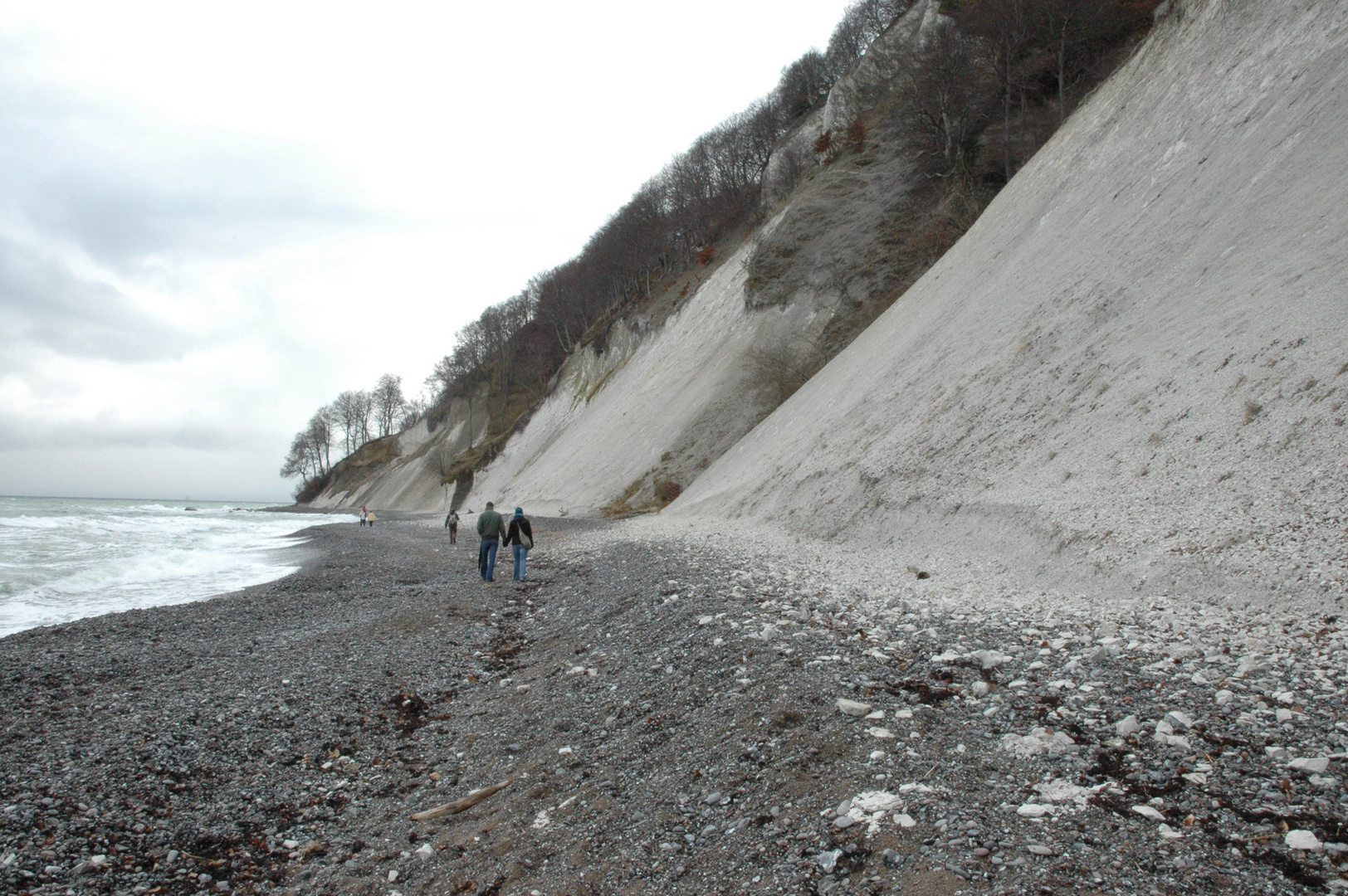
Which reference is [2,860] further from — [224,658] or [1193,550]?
[1193,550]

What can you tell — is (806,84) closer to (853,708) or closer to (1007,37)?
(1007,37)

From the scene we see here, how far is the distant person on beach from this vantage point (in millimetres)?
13492

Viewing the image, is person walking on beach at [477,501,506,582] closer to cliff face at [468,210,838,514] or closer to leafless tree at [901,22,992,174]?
cliff face at [468,210,838,514]

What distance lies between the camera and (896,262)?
27.0 meters

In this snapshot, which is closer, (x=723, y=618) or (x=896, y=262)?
(x=723, y=618)

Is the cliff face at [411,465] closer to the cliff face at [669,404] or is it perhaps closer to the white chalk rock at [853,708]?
the cliff face at [669,404]

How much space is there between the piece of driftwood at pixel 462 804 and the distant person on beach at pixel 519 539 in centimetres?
892

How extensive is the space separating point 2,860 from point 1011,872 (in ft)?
17.9

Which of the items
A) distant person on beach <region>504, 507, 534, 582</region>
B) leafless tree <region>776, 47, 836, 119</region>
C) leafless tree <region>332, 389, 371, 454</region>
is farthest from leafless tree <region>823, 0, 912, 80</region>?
leafless tree <region>332, 389, 371, 454</region>

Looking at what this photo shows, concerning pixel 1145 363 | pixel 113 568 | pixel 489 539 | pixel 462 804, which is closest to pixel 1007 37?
pixel 1145 363

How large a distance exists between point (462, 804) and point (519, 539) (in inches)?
366

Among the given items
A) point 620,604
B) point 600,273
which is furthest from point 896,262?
point 600,273

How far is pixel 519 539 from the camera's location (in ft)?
44.7

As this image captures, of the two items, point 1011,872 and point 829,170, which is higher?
point 829,170
